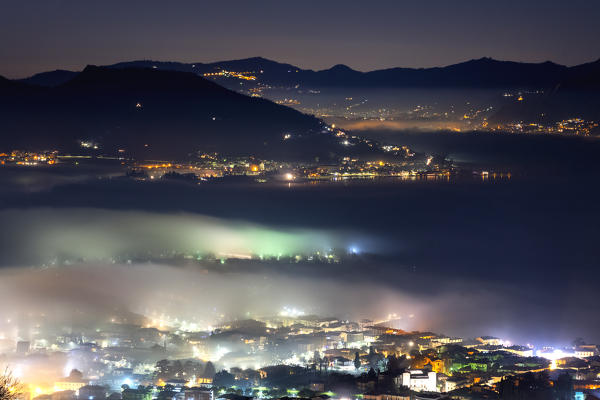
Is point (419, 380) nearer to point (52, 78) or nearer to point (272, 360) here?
point (272, 360)

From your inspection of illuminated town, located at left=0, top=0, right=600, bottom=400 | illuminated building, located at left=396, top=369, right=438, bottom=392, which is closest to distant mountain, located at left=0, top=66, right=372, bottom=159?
illuminated town, located at left=0, top=0, right=600, bottom=400

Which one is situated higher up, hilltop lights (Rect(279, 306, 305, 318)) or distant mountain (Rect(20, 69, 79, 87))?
distant mountain (Rect(20, 69, 79, 87))

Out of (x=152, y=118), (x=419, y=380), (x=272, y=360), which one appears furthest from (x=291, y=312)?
(x=152, y=118)

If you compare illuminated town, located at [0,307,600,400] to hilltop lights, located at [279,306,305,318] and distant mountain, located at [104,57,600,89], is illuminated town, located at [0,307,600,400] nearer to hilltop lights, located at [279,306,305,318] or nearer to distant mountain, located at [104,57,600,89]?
hilltop lights, located at [279,306,305,318]

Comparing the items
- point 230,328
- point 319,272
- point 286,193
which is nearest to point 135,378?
point 230,328

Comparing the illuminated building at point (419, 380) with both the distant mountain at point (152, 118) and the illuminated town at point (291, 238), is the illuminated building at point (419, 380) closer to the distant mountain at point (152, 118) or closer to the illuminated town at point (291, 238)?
the illuminated town at point (291, 238)

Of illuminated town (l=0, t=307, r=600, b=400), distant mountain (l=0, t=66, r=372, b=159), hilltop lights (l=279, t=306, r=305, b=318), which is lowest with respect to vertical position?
hilltop lights (l=279, t=306, r=305, b=318)

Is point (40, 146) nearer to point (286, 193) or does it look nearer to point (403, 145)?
point (286, 193)
